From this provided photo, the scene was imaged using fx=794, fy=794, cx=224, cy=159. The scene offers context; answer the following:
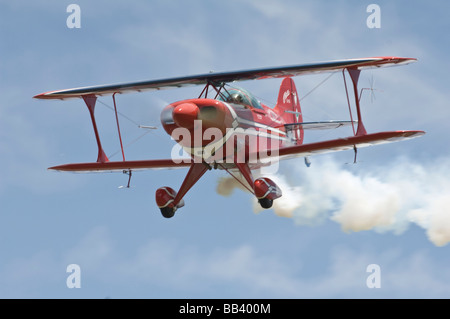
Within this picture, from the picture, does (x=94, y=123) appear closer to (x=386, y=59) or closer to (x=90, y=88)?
(x=90, y=88)

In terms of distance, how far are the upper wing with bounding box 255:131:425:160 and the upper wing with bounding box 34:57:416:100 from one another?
1.98 meters

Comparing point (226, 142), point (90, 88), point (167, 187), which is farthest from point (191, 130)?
point (90, 88)

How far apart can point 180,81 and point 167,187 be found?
3147 mm

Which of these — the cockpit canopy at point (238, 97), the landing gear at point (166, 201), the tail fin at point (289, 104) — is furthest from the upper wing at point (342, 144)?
the tail fin at point (289, 104)

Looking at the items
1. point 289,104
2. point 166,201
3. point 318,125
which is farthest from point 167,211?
point 289,104

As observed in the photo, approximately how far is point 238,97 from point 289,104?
7.26m

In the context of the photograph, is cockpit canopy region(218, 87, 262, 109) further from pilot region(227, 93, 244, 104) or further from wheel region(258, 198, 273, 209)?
wheel region(258, 198, 273, 209)

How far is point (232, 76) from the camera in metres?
22.4

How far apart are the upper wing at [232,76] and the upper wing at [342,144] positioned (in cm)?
198

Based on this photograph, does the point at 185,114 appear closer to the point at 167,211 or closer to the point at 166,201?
the point at 166,201

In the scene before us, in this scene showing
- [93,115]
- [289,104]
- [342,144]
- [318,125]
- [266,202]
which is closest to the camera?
[342,144]

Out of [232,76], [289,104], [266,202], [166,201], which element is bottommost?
[266,202]

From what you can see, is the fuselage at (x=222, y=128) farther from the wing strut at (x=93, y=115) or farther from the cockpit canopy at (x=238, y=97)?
the wing strut at (x=93, y=115)

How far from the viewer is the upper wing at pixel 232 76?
21.4 metres
